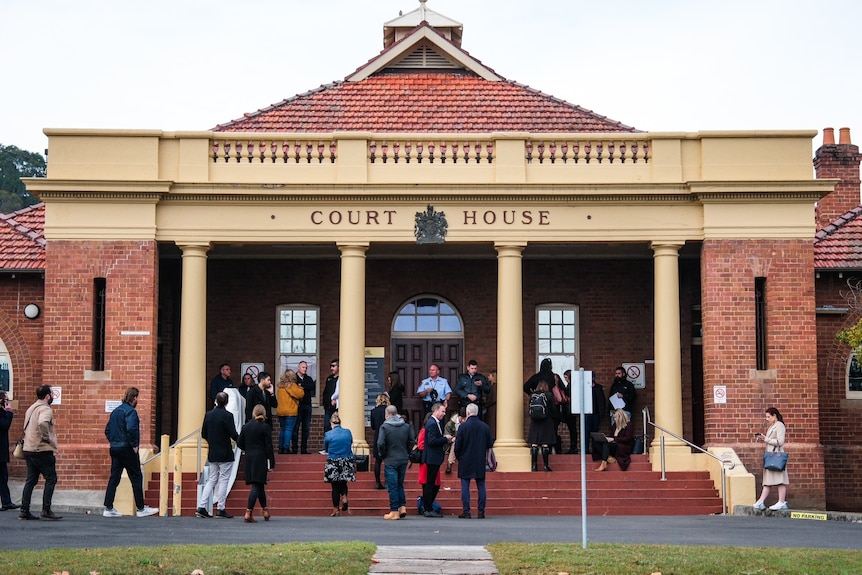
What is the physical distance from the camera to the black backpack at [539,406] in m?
21.1

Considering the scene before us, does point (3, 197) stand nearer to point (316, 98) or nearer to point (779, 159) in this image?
point (316, 98)

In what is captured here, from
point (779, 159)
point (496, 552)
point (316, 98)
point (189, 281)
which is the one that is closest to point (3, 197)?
point (316, 98)

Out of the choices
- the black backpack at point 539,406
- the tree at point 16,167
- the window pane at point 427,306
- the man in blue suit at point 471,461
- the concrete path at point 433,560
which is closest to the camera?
the concrete path at point 433,560

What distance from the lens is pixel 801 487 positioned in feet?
71.6

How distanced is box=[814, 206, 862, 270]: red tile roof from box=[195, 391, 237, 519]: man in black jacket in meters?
11.5

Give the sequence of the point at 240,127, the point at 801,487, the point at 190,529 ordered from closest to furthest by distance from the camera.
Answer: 1. the point at 190,529
2. the point at 801,487
3. the point at 240,127

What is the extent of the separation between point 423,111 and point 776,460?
10.8 meters

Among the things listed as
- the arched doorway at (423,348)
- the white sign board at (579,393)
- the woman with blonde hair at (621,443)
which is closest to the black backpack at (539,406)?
the woman with blonde hair at (621,443)

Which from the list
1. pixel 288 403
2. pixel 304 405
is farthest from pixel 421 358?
pixel 288 403

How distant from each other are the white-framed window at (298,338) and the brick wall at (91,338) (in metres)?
3.67

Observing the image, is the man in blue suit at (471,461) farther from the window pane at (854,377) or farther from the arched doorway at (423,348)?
the window pane at (854,377)

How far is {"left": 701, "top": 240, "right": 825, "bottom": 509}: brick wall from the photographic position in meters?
22.0

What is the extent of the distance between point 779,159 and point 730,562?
11.4 meters

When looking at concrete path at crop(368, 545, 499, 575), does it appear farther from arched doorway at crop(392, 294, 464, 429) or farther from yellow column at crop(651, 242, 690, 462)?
arched doorway at crop(392, 294, 464, 429)
